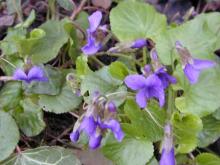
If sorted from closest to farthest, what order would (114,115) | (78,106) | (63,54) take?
(114,115) < (78,106) < (63,54)

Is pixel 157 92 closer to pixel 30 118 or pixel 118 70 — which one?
pixel 118 70


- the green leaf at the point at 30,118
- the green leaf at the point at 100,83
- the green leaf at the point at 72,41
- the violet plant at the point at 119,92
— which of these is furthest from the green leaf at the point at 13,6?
the green leaf at the point at 100,83

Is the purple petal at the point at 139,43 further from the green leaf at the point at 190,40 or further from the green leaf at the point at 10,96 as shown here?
the green leaf at the point at 10,96

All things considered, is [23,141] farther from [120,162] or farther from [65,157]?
[120,162]

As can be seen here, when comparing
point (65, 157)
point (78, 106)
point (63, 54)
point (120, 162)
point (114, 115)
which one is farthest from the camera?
point (63, 54)

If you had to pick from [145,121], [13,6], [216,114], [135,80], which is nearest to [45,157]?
[145,121]

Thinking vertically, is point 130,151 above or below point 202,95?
below

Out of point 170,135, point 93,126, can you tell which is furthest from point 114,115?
point 170,135
